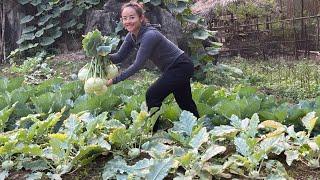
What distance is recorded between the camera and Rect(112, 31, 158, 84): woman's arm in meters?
3.50

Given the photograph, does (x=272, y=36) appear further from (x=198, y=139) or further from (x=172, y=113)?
(x=198, y=139)

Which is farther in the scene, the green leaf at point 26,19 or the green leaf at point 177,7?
the green leaf at point 26,19

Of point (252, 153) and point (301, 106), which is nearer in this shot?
point (252, 153)

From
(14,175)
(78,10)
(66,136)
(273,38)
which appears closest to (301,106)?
(66,136)

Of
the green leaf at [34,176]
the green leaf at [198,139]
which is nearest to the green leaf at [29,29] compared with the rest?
the green leaf at [34,176]

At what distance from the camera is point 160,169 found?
8.30 ft

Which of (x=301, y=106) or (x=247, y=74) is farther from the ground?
(x=301, y=106)

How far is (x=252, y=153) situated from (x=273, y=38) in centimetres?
951

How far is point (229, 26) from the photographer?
12.7 metres

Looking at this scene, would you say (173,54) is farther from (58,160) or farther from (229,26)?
(229,26)

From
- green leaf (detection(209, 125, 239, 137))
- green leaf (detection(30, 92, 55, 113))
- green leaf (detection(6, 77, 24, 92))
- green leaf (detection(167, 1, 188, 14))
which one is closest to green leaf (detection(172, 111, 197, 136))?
green leaf (detection(209, 125, 239, 137))

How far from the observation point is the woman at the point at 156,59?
139 inches

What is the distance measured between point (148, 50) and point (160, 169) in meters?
1.21

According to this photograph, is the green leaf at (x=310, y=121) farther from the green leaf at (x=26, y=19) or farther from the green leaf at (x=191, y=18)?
the green leaf at (x=26, y=19)
